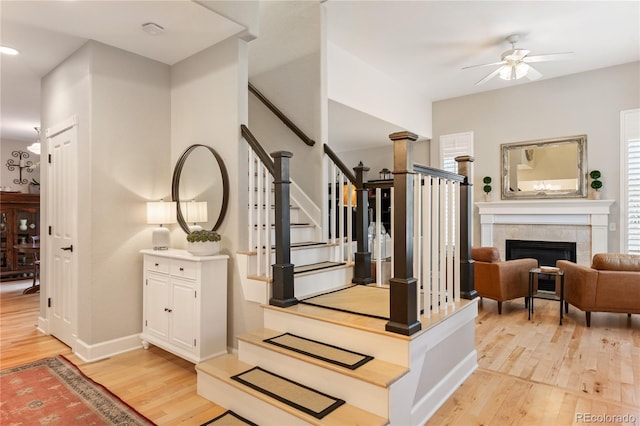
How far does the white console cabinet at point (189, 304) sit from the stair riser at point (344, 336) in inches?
18.6

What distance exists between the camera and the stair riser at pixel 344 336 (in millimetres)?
2170

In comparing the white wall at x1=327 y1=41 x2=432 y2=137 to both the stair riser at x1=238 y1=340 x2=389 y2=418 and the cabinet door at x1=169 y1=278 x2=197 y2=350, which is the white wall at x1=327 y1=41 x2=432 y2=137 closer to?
the cabinet door at x1=169 y1=278 x2=197 y2=350

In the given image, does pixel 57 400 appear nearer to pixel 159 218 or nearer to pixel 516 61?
pixel 159 218

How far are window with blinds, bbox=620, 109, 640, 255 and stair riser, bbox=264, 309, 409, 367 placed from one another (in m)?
5.46

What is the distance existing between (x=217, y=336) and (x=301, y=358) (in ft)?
3.45

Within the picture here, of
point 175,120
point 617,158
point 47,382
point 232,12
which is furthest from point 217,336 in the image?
point 617,158

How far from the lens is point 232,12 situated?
3.04 meters

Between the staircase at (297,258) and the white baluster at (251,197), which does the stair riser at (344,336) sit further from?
the white baluster at (251,197)

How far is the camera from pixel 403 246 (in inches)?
87.3

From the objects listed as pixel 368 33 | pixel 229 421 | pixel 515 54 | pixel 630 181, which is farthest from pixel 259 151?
pixel 630 181

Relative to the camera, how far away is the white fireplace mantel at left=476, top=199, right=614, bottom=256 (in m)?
5.76

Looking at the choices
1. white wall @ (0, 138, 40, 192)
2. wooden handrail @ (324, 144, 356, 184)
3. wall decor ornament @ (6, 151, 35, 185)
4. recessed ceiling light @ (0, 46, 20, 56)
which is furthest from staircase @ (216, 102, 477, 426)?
wall decor ornament @ (6, 151, 35, 185)

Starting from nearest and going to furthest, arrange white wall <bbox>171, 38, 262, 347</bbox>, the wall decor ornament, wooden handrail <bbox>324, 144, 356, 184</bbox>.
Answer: white wall <bbox>171, 38, 262, 347</bbox> < wooden handrail <bbox>324, 144, 356, 184</bbox> < the wall decor ornament

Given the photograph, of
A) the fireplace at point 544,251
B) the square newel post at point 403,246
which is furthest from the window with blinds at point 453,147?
the square newel post at point 403,246
